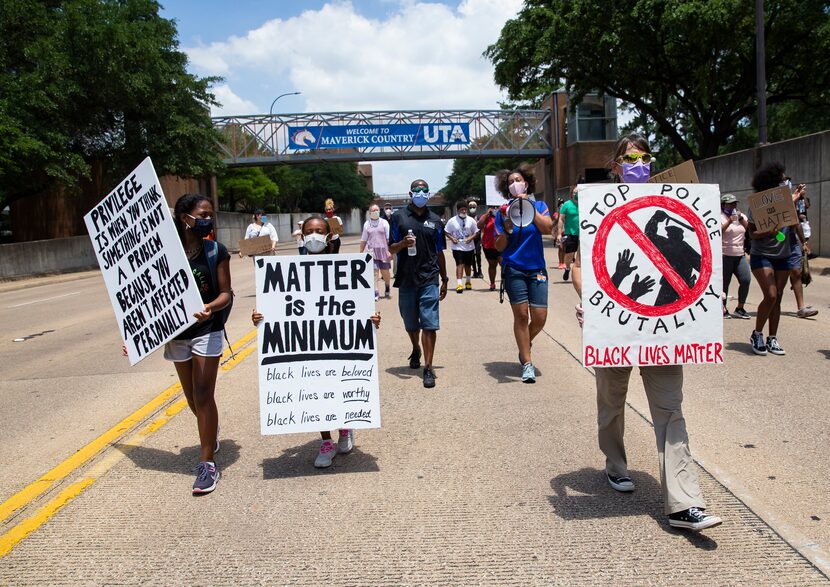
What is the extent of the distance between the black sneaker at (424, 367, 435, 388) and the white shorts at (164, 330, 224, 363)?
254 cm

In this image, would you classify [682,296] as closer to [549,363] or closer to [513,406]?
[513,406]

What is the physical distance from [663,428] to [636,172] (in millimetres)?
1376

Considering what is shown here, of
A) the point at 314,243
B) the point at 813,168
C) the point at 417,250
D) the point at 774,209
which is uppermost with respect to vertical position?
the point at 813,168

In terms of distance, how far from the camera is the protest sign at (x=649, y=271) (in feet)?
12.2

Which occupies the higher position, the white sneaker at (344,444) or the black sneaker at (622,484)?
the white sneaker at (344,444)

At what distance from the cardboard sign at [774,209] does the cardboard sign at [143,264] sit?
19.6 ft

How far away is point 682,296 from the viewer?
3752 millimetres

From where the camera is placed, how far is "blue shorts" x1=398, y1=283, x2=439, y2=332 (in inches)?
274

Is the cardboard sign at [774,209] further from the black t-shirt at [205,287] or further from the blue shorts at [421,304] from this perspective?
the black t-shirt at [205,287]

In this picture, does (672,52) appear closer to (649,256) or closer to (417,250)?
(417,250)

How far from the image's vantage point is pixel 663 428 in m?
3.65

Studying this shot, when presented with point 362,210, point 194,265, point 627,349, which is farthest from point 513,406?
point 362,210

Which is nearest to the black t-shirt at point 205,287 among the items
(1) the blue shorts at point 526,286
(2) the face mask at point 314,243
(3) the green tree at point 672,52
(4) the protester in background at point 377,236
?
(2) the face mask at point 314,243

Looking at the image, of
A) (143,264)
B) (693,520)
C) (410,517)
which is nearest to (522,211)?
(143,264)
